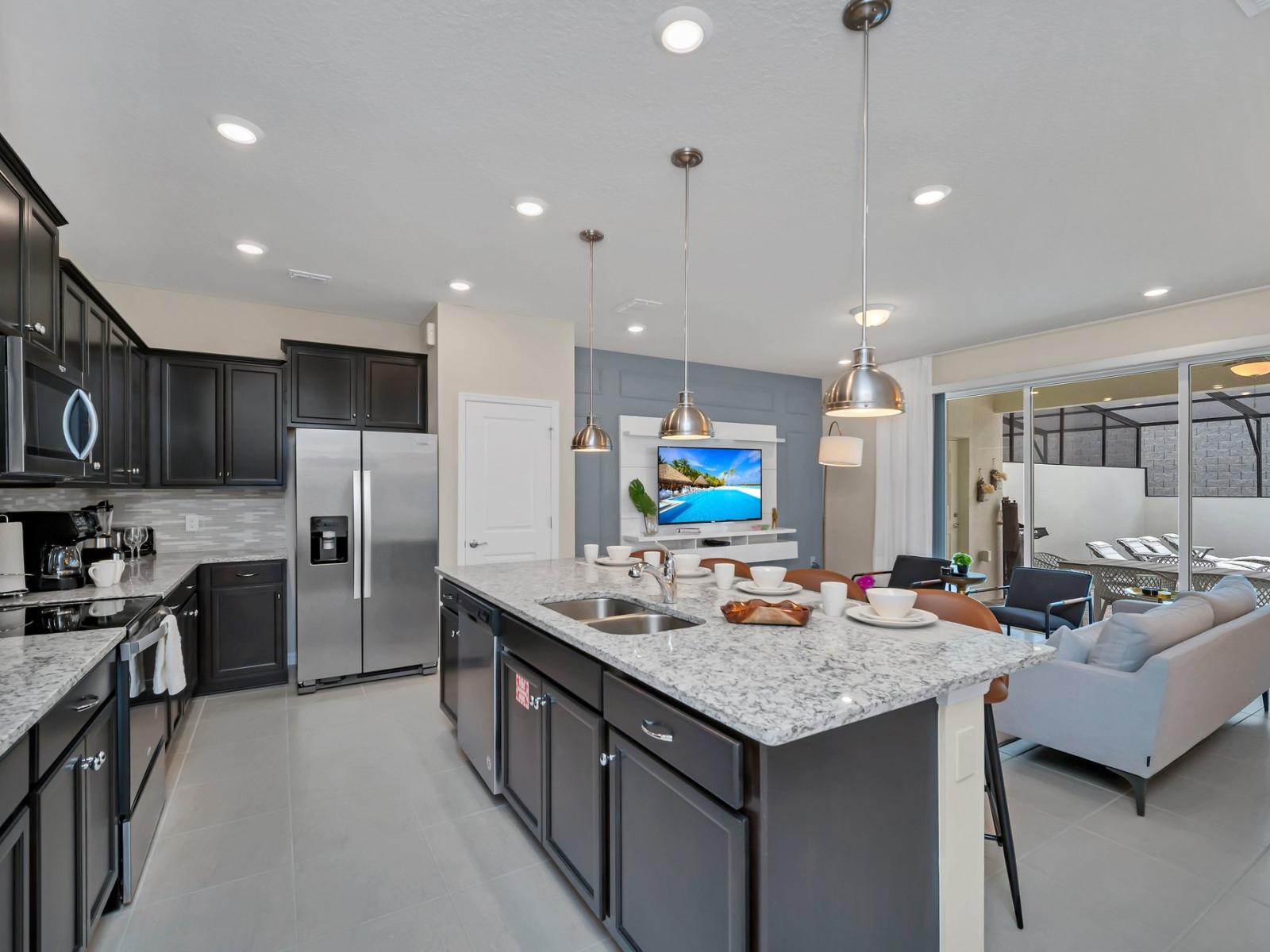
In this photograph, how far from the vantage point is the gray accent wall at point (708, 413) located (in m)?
5.79

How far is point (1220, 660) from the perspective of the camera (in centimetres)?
288

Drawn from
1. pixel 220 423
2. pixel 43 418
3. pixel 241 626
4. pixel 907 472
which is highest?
pixel 220 423

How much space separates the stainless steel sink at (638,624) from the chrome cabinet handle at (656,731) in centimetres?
75

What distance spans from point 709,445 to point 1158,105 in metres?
4.55

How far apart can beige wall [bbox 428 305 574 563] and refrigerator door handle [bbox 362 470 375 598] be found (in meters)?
0.47

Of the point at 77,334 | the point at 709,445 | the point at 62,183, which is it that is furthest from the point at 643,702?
the point at 709,445

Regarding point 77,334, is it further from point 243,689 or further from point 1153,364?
point 1153,364

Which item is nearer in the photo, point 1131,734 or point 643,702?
point 643,702

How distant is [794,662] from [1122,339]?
16.2ft

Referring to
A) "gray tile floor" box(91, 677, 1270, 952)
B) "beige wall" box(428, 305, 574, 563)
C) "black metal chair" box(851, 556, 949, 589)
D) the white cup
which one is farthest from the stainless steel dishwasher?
"black metal chair" box(851, 556, 949, 589)

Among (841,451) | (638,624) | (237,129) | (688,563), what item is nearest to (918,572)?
(841,451)

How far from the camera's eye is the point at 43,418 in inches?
83.4

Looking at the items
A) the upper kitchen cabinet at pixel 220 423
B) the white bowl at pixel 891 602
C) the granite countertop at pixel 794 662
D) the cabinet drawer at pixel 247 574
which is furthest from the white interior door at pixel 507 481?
the white bowl at pixel 891 602

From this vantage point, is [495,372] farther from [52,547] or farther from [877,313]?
[877,313]
